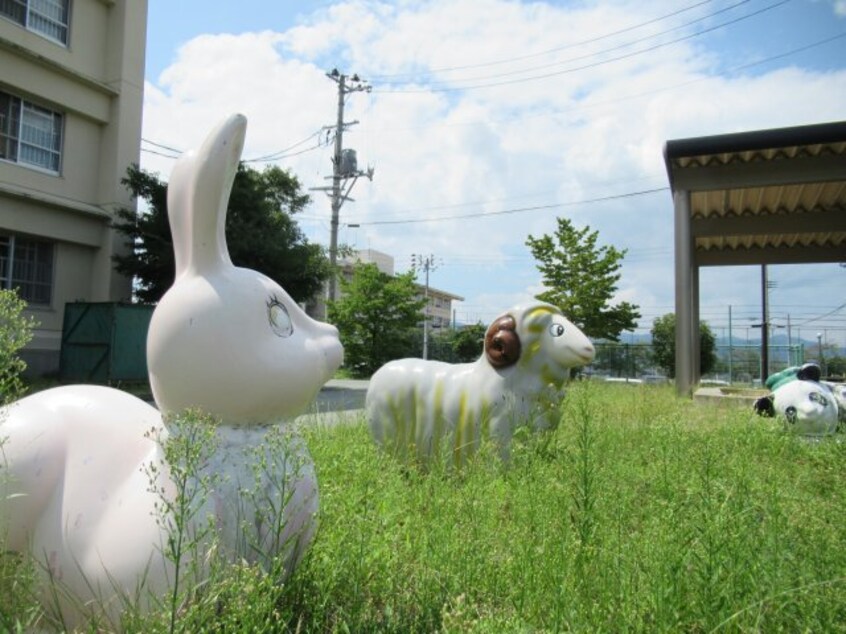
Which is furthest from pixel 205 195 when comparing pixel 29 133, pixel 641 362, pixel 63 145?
pixel 641 362

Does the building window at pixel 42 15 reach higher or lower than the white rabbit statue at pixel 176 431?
higher

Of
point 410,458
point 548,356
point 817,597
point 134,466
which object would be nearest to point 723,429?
point 548,356

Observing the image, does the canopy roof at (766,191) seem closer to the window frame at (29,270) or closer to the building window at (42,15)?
the window frame at (29,270)

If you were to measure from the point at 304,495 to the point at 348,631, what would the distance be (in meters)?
0.37

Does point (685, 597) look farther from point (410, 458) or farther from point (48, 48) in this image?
point (48, 48)

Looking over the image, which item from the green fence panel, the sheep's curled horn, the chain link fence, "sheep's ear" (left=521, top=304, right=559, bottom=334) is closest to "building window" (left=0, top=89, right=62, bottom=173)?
the green fence panel

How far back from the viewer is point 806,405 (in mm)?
5164

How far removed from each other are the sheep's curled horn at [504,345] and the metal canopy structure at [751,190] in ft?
20.9

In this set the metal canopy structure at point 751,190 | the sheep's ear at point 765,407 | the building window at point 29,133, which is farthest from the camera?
the building window at point 29,133

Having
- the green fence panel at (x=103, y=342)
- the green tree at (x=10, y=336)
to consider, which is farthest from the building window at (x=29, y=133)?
the green tree at (x=10, y=336)

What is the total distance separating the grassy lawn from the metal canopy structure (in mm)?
6548

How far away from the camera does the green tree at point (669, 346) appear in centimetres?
2589

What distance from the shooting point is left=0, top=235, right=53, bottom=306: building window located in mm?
11758

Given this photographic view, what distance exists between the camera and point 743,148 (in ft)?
27.7
